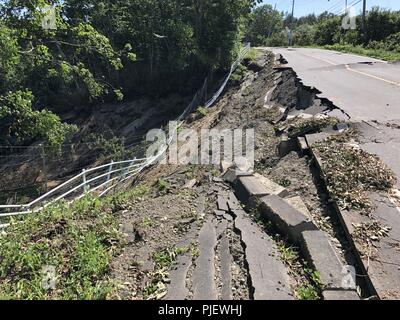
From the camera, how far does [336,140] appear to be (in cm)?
723

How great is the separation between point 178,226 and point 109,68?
24.0m

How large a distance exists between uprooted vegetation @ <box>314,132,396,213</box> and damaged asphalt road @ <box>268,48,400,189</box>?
31 cm

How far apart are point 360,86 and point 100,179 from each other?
33.5 feet

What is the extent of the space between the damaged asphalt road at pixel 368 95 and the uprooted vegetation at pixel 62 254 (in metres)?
→ 4.41

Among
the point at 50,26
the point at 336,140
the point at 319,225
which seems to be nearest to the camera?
the point at 319,225

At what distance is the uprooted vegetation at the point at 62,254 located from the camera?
13.7ft

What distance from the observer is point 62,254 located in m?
4.90

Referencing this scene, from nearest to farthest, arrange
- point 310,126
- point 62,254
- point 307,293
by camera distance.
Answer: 1. point 307,293
2. point 62,254
3. point 310,126

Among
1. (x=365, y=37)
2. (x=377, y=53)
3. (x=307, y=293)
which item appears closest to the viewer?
(x=307, y=293)

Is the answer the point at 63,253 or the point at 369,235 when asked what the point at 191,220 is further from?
the point at 369,235

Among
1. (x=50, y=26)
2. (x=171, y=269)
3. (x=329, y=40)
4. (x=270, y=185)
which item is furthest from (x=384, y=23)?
(x=171, y=269)

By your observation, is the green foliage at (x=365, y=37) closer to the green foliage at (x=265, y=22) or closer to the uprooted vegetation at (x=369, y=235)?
the uprooted vegetation at (x=369, y=235)

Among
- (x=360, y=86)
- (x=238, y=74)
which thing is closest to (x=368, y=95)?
(x=360, y=86)
